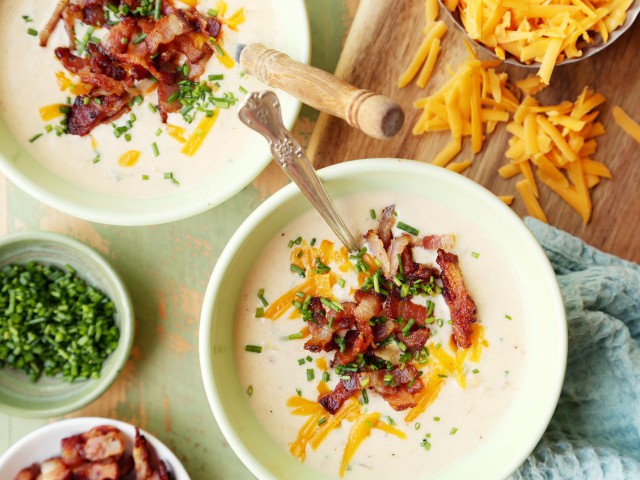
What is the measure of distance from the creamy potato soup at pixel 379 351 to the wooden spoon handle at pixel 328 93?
0.41 meters

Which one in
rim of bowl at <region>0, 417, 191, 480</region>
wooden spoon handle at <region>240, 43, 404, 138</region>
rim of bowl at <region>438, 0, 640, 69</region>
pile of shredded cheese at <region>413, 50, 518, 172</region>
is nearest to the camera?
wooden spoon handle at <region>240, 43, 404, 138</region>

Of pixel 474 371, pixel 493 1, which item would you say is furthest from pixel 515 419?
pixel 493 1

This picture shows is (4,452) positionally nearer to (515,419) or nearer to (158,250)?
(158,250)

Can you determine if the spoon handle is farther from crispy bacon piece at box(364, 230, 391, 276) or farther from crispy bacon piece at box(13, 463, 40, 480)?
crispy bacon piece at box(13, 463, 40, 480)

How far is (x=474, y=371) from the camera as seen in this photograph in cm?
220

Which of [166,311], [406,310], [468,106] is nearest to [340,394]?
[406,310]

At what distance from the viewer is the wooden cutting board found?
7.95ft

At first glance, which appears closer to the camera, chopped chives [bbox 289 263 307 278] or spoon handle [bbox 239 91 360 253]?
spoon handle [bbox 239 91 360 253]

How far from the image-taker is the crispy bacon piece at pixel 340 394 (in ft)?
7.24

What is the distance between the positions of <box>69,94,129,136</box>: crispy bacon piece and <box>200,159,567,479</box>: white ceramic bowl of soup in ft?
2.08

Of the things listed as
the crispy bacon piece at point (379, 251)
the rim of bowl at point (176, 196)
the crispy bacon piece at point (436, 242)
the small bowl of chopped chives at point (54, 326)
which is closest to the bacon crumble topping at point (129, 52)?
the rim of bowl at point (176, 196)

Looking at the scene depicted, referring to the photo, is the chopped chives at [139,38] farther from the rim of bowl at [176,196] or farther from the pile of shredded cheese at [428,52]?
the pile of shredded cheese at [428,52]

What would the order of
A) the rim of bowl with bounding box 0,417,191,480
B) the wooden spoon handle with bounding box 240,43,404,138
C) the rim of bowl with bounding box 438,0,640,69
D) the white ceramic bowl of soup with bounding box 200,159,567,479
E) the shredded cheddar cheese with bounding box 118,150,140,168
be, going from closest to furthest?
A: the wooden spoon handle with bounding box 240,43,404,138 < the white ceramic bowl of soup with bounding box 200,159,567,479 < the rim of bowl with bounding box 438,0,640,69 < the shredded cheddar cheese with bounding box 118,150,140,168 < the rim of bowl with bounding box 0,417,191,480

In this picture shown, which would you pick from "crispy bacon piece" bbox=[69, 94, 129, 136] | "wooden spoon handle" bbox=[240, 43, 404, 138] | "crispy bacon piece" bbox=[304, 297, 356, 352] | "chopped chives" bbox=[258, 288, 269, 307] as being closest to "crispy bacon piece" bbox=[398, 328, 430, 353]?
"crispy bacon piece" bbox=[304, 297, 356, 352]
